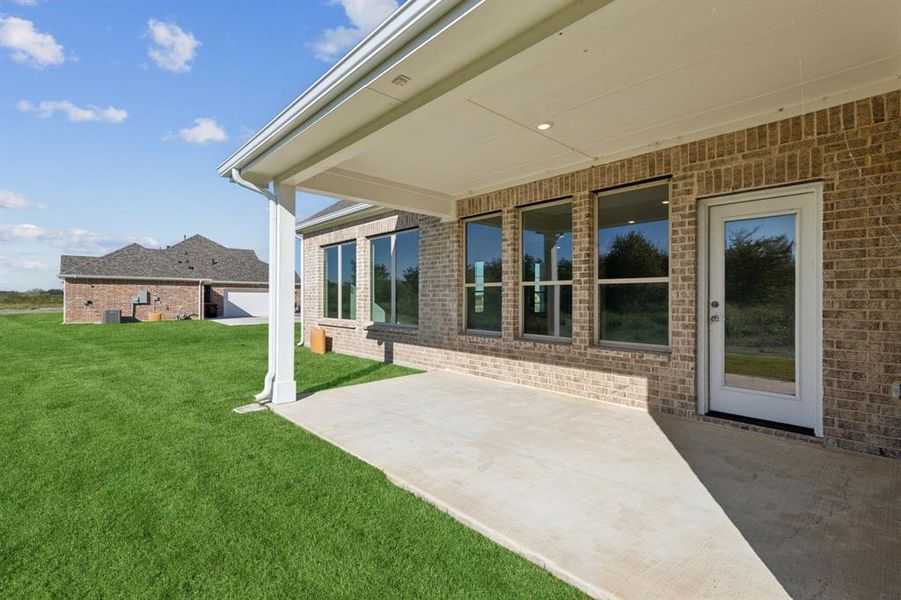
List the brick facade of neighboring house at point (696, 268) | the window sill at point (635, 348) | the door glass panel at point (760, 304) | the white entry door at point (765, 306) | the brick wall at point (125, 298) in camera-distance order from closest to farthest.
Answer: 1. the brick facade of neighboring house at point (696, 268)
2. the white entry door at point (765, 306)
3. the door glass panel at point (760, 304)
4. the window sill at point (635, 348)
5. the brick wall at point (125, 298)

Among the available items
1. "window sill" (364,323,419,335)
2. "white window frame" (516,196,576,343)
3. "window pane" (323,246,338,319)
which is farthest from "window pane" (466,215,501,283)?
"window pane" (323,246,338,319)

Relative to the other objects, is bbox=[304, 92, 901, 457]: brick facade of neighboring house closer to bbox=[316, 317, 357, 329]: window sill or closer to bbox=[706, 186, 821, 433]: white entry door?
bbox=[706, 186, 821, 433]: white entry door

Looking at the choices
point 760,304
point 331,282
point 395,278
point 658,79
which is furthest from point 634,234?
point 331,282

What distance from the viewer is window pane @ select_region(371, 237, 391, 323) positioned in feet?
30.3

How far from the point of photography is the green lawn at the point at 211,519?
6.40 ft

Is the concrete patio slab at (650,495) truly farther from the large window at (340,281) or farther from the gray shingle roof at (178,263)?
the gray shingle roof at (178,263)

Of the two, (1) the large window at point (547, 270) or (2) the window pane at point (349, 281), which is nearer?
(1) the large window at point (547, 270)

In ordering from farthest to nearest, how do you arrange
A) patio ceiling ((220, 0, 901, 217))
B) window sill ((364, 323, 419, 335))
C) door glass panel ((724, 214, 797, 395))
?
window sill ((364, 323, 419, 335))
door glass panel ((724, 214, 797, 395))
patio ceiling ((220, 0, 901, 217))

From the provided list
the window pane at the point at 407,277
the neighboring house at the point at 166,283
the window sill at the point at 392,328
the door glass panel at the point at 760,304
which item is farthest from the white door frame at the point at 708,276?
the neighboring house at the point at 166,283

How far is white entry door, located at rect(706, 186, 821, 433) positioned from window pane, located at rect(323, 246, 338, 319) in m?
8.65

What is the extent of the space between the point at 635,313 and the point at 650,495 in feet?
9.56

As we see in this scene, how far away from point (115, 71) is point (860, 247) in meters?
11.8

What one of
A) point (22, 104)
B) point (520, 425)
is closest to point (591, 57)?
point (520, 425)

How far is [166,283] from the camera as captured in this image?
2561cm
